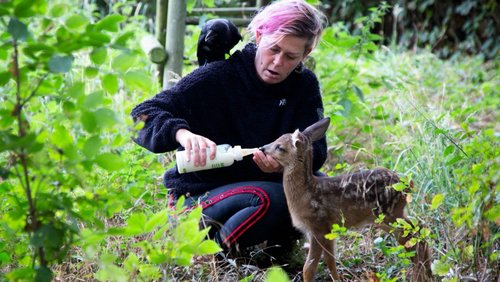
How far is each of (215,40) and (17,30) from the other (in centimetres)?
193

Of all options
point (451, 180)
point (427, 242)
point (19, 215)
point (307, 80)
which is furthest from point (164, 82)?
point (19, 215)

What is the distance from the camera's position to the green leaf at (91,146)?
224 cm

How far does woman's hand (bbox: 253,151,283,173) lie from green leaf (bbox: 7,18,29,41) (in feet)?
4.98

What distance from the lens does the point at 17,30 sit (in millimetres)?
2117

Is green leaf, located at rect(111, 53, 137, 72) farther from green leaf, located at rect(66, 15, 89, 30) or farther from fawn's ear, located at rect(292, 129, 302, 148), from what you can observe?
fawn's ear, located at rect(292, 129, 302, 148)

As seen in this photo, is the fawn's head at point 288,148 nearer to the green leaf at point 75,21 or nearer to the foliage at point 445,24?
the green leaf at point 75,21

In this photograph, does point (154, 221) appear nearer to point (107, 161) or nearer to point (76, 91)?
point (107, 161)

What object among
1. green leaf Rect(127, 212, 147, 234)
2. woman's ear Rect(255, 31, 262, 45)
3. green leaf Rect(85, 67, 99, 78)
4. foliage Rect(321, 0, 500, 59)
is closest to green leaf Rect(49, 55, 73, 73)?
green leaf Rect(85, 67, 99, 78)

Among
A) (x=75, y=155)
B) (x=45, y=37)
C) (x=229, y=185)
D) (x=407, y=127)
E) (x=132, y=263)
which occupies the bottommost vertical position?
(x=407, y=127)

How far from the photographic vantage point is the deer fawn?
11.2ft

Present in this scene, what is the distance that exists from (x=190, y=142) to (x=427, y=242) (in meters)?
1.12

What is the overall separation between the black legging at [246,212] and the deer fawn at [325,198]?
0.54 ft

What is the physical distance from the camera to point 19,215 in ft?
7.75

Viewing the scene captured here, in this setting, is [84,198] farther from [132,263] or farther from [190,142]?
[190,142]
